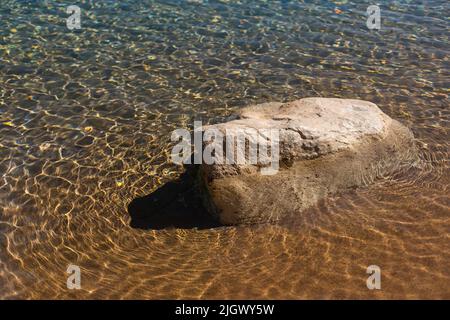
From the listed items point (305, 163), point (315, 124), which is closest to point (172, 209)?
point (305, 163)

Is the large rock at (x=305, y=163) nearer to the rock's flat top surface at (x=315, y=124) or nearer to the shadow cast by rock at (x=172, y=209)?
the rock's flat top surface at (x=315, y=124)

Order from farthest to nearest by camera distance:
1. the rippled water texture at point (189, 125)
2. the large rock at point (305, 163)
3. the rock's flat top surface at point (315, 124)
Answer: the rock's flat top surface at point (315, 124) < the large rock at point (305, 163) < the rippled water texture at point (189, 125)

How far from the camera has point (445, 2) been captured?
14.9m

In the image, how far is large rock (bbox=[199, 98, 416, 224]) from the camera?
6969mm

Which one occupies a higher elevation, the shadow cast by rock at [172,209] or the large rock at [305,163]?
the large rock at [305,163]

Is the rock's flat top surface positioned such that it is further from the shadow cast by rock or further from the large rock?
the shadow cast by rock

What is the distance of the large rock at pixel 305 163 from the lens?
6.97 m

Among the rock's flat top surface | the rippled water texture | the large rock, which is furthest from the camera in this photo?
the rock's flat top surface

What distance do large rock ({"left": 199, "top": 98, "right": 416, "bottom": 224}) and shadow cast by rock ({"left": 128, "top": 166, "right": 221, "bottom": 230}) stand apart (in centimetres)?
23

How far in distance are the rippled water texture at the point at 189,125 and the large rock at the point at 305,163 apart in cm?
24

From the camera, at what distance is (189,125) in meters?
9.59

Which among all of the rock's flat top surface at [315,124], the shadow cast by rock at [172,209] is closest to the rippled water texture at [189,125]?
the shadow cast by rock at [172,209]

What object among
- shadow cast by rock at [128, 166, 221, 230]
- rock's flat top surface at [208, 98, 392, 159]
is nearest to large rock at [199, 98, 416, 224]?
rock's flat top surface at [208, 98, 392, 159]

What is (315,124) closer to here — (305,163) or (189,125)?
(305,163)
